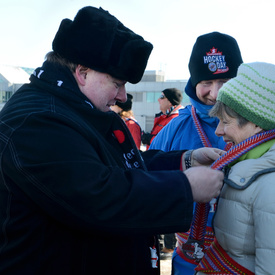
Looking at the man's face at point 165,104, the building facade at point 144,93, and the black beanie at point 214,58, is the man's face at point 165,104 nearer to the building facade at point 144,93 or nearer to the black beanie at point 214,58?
the black beanie at point 214,58

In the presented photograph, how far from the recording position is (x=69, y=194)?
4.25 feet

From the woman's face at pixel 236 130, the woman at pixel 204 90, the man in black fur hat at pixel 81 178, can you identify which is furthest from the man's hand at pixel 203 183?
the woman at pixel 204 90

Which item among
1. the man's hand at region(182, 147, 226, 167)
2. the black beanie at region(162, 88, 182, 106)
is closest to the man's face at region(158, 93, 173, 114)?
the black beanie at region(162, 88, 182, 106)

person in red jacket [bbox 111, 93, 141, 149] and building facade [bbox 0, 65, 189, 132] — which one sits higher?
person in red jacket [bbox 111, 93, 141, 149]

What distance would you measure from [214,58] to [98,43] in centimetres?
135

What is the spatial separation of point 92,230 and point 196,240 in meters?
0.85

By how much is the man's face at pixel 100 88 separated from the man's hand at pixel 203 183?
0.57 meters

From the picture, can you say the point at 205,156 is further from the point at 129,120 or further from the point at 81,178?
the point at 129,120

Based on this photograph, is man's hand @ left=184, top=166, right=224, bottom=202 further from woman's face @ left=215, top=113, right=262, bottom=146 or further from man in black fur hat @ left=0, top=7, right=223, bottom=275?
woman's face @ left=215, top=113, right=262, bottom=146

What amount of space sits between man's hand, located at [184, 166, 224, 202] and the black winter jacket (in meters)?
0.04

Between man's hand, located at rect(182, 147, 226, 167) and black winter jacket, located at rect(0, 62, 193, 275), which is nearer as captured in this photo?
black winter jacket, located at rect(0, 62, 193, 275)

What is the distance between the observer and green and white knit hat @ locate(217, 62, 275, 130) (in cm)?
167

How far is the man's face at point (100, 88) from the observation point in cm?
174

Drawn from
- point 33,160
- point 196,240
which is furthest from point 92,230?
point 196,240
